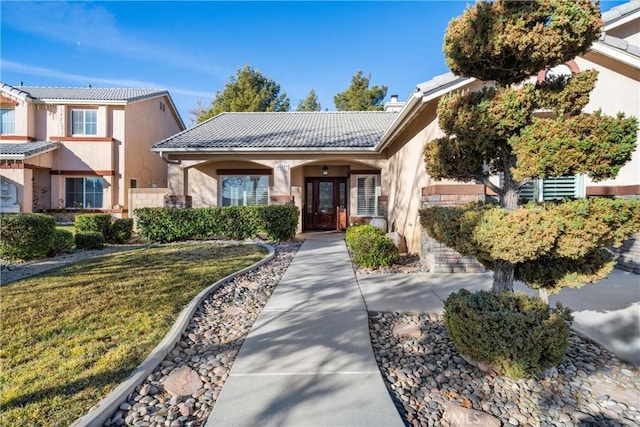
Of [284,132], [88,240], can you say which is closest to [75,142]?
[88,240]

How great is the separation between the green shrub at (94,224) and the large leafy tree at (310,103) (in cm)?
2993

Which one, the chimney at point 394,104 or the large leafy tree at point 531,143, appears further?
the chimney at point 394,104

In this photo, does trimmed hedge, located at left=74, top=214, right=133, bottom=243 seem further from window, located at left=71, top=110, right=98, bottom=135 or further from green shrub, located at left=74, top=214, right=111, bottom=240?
window, located at left=71, top=110, right=98, bottom=135

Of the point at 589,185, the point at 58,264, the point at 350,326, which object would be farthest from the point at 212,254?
the point at 589,185

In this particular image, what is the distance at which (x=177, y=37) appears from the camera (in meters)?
9.78

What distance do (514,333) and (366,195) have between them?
38.1ft

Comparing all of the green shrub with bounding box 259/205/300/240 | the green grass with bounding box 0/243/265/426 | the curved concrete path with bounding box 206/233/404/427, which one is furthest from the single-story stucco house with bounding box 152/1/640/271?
the green grass with bounding box 0/243/265/426

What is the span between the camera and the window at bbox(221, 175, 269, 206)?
14.2 meters

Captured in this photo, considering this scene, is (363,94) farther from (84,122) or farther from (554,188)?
(554,188)

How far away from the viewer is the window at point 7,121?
1769cm

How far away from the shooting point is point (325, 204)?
49.9 ft

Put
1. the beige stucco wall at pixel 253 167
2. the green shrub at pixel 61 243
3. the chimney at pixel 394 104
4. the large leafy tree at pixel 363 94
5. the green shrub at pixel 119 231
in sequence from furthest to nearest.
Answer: the large leafy tree at pixel 363 94
the chimney at pixel 394 104
the beige stucco wall at pixel 253 167
the green shrub at pixel 119 231
the green shrub at pixel 61 243

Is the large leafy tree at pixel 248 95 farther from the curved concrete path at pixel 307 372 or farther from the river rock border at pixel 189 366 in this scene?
the curved concrete path at pixel 307 372

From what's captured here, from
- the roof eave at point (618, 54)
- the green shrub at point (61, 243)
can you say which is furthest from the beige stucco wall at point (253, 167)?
the roof eave at point (618, 54)
